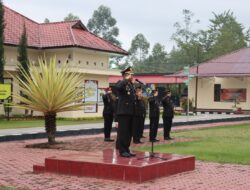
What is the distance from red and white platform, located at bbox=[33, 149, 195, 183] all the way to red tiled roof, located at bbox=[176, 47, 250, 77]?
3046 centimetres

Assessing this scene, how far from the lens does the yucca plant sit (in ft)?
47.8

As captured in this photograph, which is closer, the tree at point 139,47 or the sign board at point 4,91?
the sign board at point 4,91

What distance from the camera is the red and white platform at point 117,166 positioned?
870 cm

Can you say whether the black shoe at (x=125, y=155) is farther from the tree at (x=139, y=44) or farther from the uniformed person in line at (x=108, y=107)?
the tree at (x=139, y=44)

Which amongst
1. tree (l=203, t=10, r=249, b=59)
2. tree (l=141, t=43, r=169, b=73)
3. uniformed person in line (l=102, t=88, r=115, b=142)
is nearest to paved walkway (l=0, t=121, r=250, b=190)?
uniformed person in line (l=102, t=88, r=115, b=142)

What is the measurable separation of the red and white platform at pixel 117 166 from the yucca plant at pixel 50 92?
4725mm

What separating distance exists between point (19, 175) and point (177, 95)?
135 feet

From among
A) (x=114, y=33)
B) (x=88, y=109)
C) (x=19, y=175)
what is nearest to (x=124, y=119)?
(x=19, y=175)

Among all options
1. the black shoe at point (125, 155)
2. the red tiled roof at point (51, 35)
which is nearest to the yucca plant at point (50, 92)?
the black shoe at point (125, 155)

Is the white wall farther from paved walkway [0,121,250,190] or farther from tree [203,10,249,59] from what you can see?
paved walkway [0,121,250,190]

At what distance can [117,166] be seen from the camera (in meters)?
8.82

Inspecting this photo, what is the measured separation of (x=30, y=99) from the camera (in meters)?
15.1

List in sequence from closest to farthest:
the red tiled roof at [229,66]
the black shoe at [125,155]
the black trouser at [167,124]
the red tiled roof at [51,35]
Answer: the black shoe at [125,155], the black trouser at [167,124], the red tiled roof at [51,35], the red tiled roof at [229,66]

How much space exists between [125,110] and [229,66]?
33.8m
